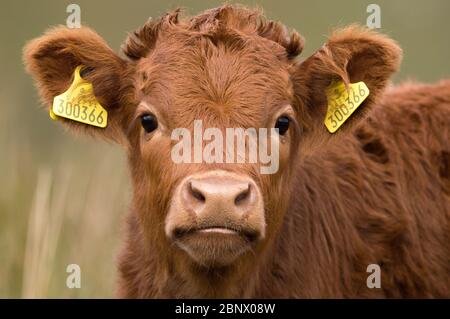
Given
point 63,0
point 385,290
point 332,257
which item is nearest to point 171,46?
point 332,257

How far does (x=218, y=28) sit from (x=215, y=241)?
1720 mm

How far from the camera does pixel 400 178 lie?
324 inches

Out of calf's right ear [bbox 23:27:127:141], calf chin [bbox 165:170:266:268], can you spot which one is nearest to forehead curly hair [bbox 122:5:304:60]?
calf's right ear [bbox 23:27:127:141]

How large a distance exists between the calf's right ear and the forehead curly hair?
7.9 inches

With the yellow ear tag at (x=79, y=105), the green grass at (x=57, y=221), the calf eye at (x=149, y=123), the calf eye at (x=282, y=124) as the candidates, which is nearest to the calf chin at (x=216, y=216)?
the calf eye at (x=149, y=123)

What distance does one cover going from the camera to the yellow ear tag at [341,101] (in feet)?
24.4

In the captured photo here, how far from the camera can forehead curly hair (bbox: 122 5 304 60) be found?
729 centimetres

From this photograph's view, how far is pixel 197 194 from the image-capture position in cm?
616

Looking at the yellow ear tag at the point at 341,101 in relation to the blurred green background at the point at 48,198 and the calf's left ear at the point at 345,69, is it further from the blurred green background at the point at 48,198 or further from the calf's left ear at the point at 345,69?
the blurred green background at the point at 48,198

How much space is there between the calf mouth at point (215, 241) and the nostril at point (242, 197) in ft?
0.54

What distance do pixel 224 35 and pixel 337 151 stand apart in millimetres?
1524

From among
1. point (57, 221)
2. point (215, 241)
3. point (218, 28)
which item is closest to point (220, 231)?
point (215, 241)

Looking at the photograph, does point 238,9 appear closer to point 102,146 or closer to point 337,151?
point 337,151

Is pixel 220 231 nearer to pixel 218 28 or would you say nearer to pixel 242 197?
pixel 242 197
